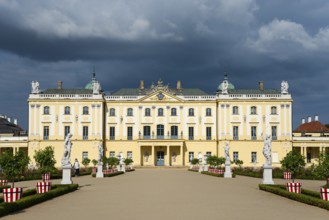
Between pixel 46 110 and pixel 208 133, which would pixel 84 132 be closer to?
pixel 46 110

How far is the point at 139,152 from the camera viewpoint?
62062mm

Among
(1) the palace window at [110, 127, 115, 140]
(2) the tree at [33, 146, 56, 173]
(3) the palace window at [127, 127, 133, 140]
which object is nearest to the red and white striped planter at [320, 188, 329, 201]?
(2) the tree at [33, 146, 56, 173]

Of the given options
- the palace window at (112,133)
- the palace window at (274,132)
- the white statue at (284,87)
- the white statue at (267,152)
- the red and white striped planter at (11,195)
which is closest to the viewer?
the red and white striped planter at (11,195)

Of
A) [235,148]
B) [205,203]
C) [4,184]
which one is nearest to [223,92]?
[235,148]

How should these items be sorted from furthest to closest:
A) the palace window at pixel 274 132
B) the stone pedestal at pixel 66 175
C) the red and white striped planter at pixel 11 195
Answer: the palace window at pixel 274 132
the stone pedestal at pixel 66 175
the red and white striped planter at pixel 11 195

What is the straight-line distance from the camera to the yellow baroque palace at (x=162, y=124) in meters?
61.4

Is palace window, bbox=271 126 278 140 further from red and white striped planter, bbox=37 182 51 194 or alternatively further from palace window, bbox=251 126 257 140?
red and white striped planter, bbox=37 182 51 194

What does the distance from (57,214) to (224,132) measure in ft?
164

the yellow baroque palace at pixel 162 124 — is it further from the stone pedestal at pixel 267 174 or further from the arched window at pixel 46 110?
the stone pedestal at pixel 267 174

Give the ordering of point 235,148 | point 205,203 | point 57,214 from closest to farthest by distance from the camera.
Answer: point 57,214 → point 205,203 → point 235,148

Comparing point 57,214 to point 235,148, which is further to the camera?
point 235,148

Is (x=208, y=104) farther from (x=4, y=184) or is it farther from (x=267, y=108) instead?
(x=4, y=184)

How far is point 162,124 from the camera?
63.1 m

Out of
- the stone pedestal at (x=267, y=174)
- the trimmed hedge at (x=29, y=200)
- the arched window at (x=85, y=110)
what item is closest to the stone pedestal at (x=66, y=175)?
the trimmed hedge at (x=29, y=200)
